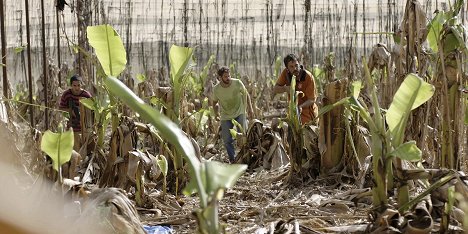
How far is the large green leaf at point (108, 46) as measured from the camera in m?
3.76

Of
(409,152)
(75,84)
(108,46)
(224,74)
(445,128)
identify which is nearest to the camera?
(409,152)

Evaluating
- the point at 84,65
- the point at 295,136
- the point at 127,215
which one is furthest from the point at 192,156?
the point at 84,65

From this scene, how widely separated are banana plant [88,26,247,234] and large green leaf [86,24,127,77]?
78.5 inches

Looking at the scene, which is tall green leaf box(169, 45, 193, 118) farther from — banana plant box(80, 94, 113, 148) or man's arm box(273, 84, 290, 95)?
man's arm box(273, 84, 290, 95)

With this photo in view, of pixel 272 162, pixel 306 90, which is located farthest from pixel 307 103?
pixel 272 162

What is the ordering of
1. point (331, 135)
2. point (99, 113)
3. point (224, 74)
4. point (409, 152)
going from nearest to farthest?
point (409, 152) < point (99, 113) < point (331, 135) < point (224, 74)

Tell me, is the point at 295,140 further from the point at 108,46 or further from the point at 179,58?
the point at 108,46

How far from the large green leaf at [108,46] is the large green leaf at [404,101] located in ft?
5.46

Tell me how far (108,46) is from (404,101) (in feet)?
5.96

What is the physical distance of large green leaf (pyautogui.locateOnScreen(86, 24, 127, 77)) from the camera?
3756 millimetres

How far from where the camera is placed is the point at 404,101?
268 cm

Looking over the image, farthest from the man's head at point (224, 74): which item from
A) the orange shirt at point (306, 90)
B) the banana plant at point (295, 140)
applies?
the banana plant at point (295, 140)

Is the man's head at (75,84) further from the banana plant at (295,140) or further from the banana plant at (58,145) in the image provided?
the banana plant at (58,145)

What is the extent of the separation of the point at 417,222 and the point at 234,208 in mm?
1818
